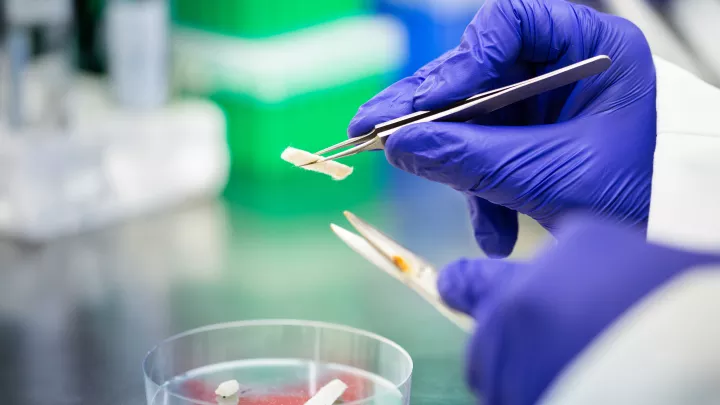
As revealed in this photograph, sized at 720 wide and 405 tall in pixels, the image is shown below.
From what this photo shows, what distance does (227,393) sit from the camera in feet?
2.03

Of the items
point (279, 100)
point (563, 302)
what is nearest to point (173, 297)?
point (279, 100)

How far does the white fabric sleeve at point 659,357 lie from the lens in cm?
36

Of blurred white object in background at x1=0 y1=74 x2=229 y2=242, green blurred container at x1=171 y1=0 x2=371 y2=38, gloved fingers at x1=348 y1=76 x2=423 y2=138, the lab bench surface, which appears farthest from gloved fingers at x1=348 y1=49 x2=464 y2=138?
green blurred container at x1=171 y1=0 x2=371 y2=38

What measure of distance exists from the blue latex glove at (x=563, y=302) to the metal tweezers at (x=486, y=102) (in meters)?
0.26

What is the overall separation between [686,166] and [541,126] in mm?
114

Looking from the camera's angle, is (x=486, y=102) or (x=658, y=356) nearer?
(x=658, y=356)

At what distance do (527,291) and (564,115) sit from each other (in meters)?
0.44

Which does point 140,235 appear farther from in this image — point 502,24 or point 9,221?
point 502,24

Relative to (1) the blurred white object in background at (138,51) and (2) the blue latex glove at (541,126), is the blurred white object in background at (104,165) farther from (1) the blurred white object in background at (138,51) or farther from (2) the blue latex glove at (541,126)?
(2) the blue latex glove at (541,126)

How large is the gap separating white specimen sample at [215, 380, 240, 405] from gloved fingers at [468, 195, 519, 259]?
32 centimetres

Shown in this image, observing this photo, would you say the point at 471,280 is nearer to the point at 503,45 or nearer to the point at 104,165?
the point at 503,45

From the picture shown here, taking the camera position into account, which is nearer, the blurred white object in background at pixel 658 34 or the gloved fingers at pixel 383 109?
the gloved fingers at pixel 383 109

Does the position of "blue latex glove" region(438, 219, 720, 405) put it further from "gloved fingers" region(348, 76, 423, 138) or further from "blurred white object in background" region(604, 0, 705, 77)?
"blurred white object in background" region(604, 0, 705, 77)

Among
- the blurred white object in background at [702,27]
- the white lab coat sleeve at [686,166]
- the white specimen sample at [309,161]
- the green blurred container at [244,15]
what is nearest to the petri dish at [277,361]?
the white specimen sample at [309,161]
